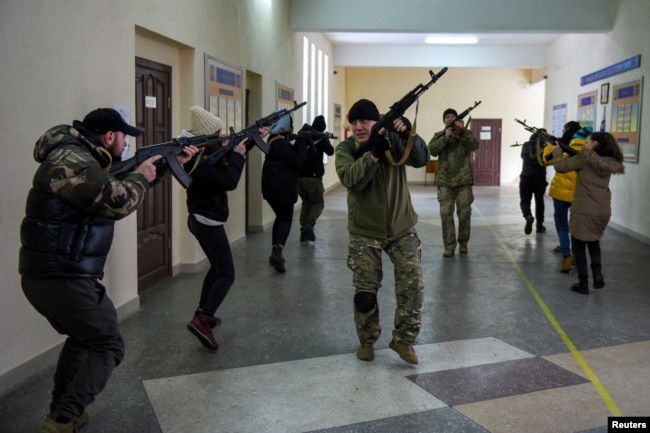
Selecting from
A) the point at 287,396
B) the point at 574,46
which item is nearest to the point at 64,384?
the point at 287,396

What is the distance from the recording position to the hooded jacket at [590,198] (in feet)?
19.8

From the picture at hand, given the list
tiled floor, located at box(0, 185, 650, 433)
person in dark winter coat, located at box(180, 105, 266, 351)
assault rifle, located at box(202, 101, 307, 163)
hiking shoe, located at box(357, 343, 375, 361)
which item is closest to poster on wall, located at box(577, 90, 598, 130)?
tiled floor, located at box(0, 185, 650, 433)

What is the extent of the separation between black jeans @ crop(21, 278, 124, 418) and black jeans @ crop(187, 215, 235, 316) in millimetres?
1403

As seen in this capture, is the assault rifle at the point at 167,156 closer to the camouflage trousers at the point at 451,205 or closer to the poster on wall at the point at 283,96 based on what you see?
the camouflage trousers at the point at 451,205

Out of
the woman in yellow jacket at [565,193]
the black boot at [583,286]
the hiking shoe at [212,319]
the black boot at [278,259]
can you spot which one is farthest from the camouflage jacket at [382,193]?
the woman in yellow jacket at [565,193]

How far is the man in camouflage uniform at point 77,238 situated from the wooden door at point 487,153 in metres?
19.0

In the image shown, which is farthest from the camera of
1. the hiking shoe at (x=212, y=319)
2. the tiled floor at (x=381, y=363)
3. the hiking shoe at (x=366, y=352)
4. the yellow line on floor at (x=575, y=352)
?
the hiking shoe at (x=212, y=319)

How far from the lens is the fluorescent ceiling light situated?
1665cm

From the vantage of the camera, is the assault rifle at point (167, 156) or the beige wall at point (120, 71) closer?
the assault rifle at point (167, 156)

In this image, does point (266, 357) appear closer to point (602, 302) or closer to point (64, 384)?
point (64, 384)

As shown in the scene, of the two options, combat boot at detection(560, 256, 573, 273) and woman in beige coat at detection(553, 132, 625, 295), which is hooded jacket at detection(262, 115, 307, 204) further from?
combat boot at detection(560, 256, 573, 273)

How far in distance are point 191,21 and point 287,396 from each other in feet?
14.4

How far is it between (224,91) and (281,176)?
5.09 feet

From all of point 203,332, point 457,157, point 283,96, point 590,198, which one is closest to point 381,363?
point 203,332
